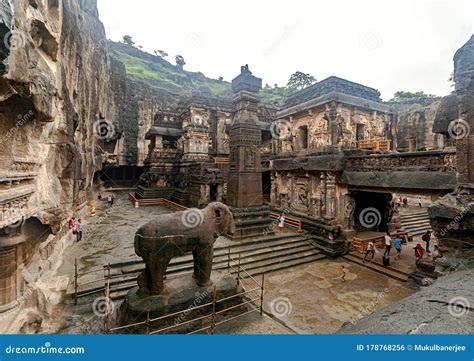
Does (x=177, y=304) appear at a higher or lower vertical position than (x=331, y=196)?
→ lower

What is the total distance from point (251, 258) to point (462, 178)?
7605 mm

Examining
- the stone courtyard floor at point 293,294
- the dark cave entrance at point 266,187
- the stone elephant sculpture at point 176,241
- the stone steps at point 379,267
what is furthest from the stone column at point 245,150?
the dark cave entrance at point 266,187

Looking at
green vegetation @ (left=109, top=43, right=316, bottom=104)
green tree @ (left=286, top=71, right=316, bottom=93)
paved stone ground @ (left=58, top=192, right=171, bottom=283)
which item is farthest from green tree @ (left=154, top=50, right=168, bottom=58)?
paved stone ground @ (left=58, top=192, right=171, bottom=283)

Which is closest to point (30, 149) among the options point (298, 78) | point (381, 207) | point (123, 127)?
point (381, 207)

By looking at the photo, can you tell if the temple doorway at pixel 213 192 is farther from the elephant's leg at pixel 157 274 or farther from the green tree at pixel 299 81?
the green tree at pixel 299 81

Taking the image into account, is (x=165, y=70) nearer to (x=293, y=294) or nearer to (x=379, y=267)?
(x=379, y=267)

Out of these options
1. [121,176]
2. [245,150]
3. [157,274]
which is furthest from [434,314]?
[121,176]

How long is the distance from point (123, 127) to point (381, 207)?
90.4ft

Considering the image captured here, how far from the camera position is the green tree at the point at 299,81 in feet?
190

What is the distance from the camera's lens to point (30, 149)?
15.8 ft

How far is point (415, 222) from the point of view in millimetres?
18172

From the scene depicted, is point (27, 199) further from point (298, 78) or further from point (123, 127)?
point (298, 78)

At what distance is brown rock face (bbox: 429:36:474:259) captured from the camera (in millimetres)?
4504

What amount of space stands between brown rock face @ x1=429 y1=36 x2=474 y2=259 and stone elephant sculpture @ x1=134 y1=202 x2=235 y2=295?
4839 millimetres
